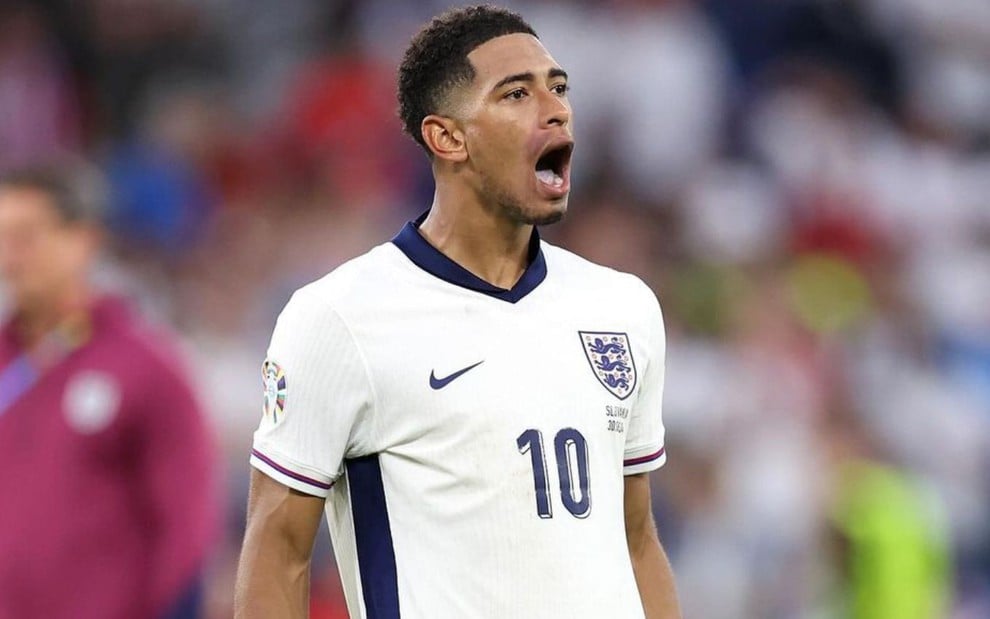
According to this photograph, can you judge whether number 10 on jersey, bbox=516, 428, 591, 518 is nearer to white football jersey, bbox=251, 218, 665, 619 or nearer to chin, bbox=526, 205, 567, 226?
white football jersey, bbox=251, 218, 665, 619

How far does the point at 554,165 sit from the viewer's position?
381cm

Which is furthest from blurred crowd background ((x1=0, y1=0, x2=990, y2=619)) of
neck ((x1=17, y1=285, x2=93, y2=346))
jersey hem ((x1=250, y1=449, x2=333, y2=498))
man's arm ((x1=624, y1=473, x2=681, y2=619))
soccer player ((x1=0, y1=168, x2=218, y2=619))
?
jersey hem ((x1=250, y1=449, x2=333, y2=498))

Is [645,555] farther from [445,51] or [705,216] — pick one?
[705,216]

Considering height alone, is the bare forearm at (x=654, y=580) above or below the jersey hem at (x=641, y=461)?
below

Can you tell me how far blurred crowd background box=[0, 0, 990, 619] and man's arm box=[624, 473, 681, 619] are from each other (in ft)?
12.3

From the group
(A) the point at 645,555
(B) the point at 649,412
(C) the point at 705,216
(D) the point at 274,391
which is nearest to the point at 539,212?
(B) the point at 649,412

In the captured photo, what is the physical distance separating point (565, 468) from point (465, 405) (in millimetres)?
219

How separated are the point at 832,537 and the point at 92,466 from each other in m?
3.59

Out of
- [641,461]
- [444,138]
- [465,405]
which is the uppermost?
[444,138]

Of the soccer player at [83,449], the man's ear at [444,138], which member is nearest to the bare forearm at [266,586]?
the man's ear at [444,138]

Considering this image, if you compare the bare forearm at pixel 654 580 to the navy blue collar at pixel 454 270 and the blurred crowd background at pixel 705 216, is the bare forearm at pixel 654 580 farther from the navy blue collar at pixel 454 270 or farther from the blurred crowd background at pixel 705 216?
the blurred crowd background at pixel 705 216

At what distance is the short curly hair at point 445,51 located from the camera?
12.6 ft

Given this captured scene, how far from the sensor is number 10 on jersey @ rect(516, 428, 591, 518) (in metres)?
3.61

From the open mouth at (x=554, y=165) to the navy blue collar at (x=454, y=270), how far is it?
8.1 inches
